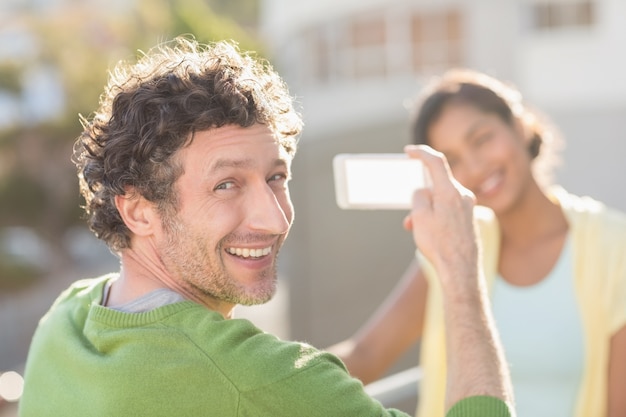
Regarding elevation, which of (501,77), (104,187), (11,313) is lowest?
(11,313)

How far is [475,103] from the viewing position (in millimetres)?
3445

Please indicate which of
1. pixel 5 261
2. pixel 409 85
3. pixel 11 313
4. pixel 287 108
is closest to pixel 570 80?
pixel 409 85

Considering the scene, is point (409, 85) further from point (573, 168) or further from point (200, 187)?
point (200, 187)

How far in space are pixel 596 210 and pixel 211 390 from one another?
180 cm

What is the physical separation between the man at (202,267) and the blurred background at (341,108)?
10.0m

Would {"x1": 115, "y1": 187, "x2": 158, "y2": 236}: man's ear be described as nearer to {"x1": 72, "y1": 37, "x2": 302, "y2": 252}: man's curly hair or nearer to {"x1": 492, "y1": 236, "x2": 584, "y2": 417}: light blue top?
{"x1": 72, "y1": 37, "x2": 302, "y2": 252}: man's curly hair

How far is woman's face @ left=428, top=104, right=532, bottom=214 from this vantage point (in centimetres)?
339

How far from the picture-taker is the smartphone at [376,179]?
98.8 inches

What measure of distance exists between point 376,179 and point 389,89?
16.8 m

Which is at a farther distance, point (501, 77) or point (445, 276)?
point (501, 77)

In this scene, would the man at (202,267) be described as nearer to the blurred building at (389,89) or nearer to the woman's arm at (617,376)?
the woman's arm at (617,376)

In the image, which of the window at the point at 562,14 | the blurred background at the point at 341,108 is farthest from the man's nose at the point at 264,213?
the window at the point at 562,14

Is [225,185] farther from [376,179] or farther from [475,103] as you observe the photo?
[475,103]

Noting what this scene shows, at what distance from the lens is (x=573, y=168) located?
48.9 ft
